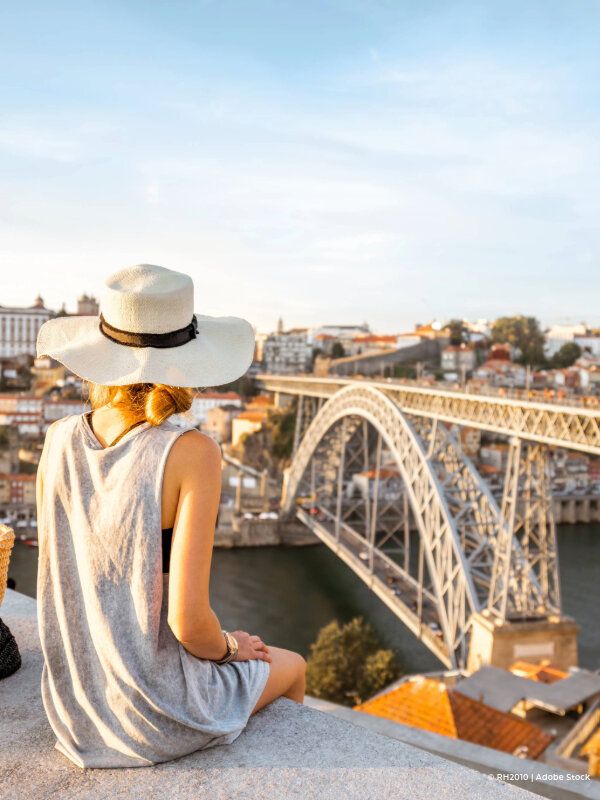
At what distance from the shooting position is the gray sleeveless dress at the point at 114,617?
4.09ft

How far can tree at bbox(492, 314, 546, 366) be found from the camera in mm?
49625

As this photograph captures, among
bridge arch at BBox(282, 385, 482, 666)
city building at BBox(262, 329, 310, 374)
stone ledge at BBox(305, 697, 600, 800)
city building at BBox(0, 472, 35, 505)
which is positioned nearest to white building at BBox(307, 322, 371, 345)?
city building at BBox(262, 329, 310, 374)

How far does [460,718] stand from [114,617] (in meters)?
8.18

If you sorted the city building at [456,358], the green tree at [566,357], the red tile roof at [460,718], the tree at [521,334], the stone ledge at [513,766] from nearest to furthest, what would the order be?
1. the stone ledge at [513,766]
2. the red tile roof at [460,718]
3. the city building at [456,358]
4. the green tree at [566,357]
5. the tree at [521,334]

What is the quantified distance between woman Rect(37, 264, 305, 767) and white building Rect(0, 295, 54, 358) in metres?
61.7

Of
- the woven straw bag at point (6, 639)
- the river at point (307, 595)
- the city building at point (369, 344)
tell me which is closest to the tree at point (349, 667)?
the river at point (307, 595)

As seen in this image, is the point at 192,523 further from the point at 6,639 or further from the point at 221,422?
the point at 221,422

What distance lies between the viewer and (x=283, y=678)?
1504mm

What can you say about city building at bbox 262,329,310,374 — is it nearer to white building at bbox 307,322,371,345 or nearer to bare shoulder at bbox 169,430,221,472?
white building at bbox 307,322,371,345

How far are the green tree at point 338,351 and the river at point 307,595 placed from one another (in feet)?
77.8

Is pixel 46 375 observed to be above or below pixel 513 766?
below

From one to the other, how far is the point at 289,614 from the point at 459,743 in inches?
619

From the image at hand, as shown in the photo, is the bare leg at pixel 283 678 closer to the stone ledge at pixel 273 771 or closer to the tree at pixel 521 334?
the stone ledge at pixel 273 771

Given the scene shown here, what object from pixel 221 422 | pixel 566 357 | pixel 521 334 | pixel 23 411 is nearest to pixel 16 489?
pixel 221 422
